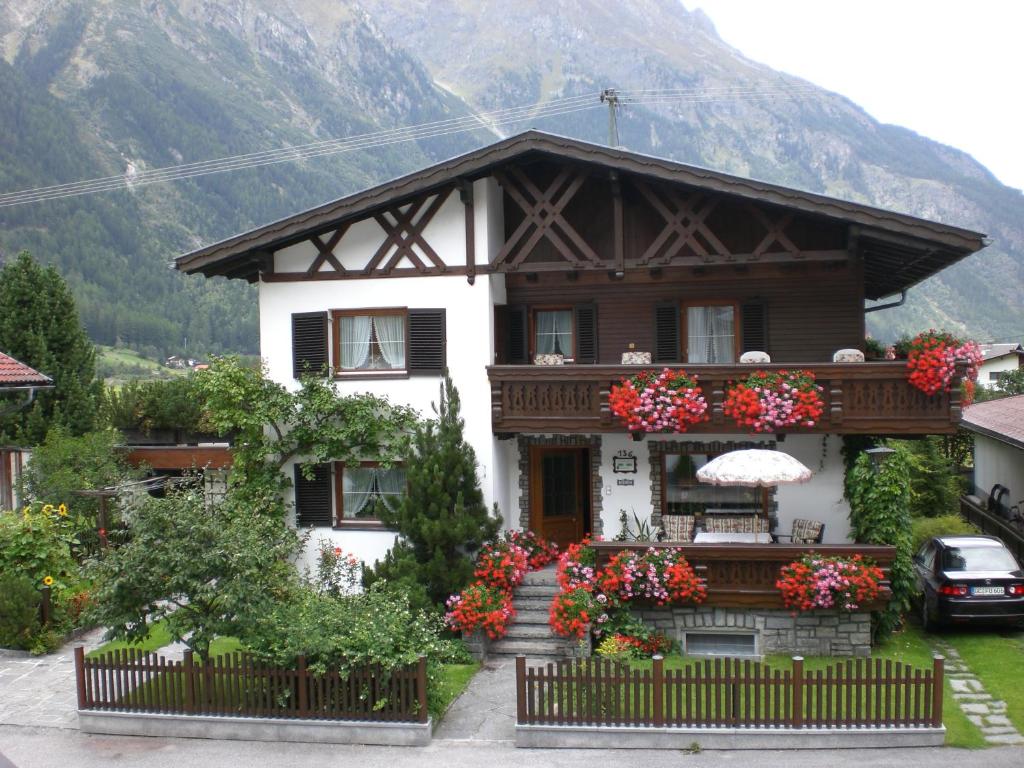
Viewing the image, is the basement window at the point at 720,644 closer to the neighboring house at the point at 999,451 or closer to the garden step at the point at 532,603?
the garden step at the point at 532,603

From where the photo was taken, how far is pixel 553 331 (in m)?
18.8

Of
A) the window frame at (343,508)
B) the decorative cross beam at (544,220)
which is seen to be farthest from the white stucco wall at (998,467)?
the window frame at (343,508)

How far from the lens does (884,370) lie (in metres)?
15.6

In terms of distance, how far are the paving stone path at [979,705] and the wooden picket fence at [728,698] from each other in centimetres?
95

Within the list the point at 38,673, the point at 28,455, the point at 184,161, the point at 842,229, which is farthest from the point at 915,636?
the point at 184,161

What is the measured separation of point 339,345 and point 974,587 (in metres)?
11.3

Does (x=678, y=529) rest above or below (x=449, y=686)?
above

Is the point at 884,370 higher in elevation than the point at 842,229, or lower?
lower

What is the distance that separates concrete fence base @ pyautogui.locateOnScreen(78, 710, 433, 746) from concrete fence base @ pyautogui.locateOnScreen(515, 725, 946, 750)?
1.49 metres

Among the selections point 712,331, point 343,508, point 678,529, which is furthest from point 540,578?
point 712,331

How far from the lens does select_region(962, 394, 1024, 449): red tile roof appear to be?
70.9 ft

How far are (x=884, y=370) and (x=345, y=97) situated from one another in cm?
17005

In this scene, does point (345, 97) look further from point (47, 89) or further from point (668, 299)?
point (668, 299)

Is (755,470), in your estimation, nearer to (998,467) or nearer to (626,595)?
(626,595)
